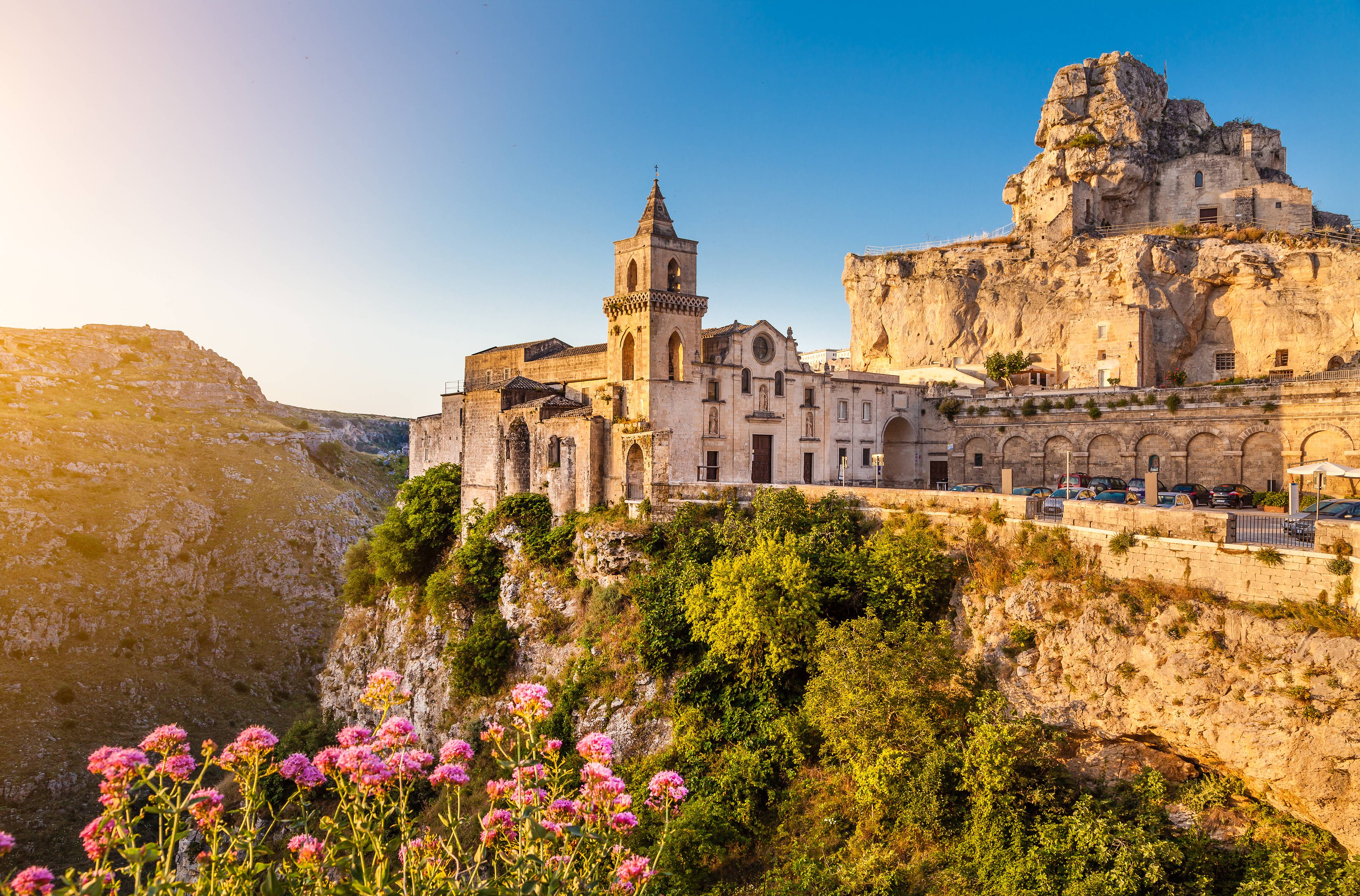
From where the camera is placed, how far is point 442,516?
129 ft

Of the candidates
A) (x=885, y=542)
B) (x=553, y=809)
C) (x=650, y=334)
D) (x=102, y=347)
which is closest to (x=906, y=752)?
(x=885, y=542)

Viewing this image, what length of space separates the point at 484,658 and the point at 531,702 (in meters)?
24.4

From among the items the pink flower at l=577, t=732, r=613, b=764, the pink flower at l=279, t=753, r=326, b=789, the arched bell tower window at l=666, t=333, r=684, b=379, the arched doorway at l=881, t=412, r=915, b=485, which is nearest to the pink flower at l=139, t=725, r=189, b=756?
the pink flower at l=279, t=753, r=326, b=789

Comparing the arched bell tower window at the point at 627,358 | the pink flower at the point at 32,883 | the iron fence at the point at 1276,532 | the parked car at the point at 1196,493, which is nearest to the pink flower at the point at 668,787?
the pink flower at the point at 32,883

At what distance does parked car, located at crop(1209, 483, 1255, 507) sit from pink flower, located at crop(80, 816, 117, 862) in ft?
113

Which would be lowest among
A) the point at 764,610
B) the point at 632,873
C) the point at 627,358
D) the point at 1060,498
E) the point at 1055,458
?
the point at 764,610

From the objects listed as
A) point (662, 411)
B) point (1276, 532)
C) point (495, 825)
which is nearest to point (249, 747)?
point (495, 825)

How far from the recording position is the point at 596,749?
629 cm

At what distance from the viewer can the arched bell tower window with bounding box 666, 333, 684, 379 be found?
3316 centimetres

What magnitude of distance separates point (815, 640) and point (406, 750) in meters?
15.8

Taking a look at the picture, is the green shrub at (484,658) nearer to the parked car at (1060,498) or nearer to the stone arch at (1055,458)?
the parked car at (1060,498)

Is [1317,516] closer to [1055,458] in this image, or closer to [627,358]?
[1055,458]

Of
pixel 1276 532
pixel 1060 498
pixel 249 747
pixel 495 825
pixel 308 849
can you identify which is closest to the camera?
pixel 308 849

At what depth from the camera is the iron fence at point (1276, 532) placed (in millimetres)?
15352
